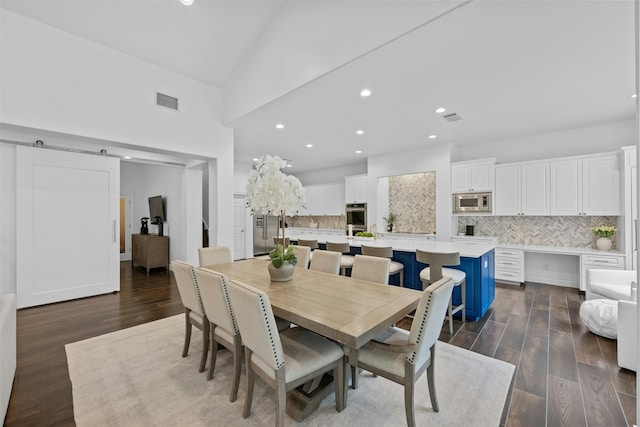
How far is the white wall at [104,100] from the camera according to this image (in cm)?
295

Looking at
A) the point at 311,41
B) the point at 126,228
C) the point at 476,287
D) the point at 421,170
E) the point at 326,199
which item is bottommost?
the point at 476,287

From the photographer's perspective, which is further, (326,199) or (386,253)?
(326,199)

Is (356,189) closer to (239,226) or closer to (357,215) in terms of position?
(357,215)

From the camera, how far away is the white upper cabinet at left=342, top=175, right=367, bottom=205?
6.98m

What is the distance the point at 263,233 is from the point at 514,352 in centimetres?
677

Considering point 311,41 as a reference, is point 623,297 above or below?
below

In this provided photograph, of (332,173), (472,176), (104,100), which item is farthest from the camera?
(332,173)

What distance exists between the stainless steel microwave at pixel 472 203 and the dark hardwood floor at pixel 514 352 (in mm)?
1672

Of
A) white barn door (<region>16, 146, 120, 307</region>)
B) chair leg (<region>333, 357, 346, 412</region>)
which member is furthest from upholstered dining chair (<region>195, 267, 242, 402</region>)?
white barn door (<region>16, 146, 120, 307</region>)

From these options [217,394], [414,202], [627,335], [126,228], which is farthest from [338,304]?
[126,228]

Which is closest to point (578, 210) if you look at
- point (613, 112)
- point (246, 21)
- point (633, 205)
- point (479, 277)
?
point (633, 205)

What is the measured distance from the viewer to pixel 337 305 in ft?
5.56

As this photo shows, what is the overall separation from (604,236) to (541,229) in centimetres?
84

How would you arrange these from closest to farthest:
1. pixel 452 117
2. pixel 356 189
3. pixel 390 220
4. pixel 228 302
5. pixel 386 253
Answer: pixel 228 302, pixel 386 253, pixel 452 117, pixel 390 220, pixel 356 189
